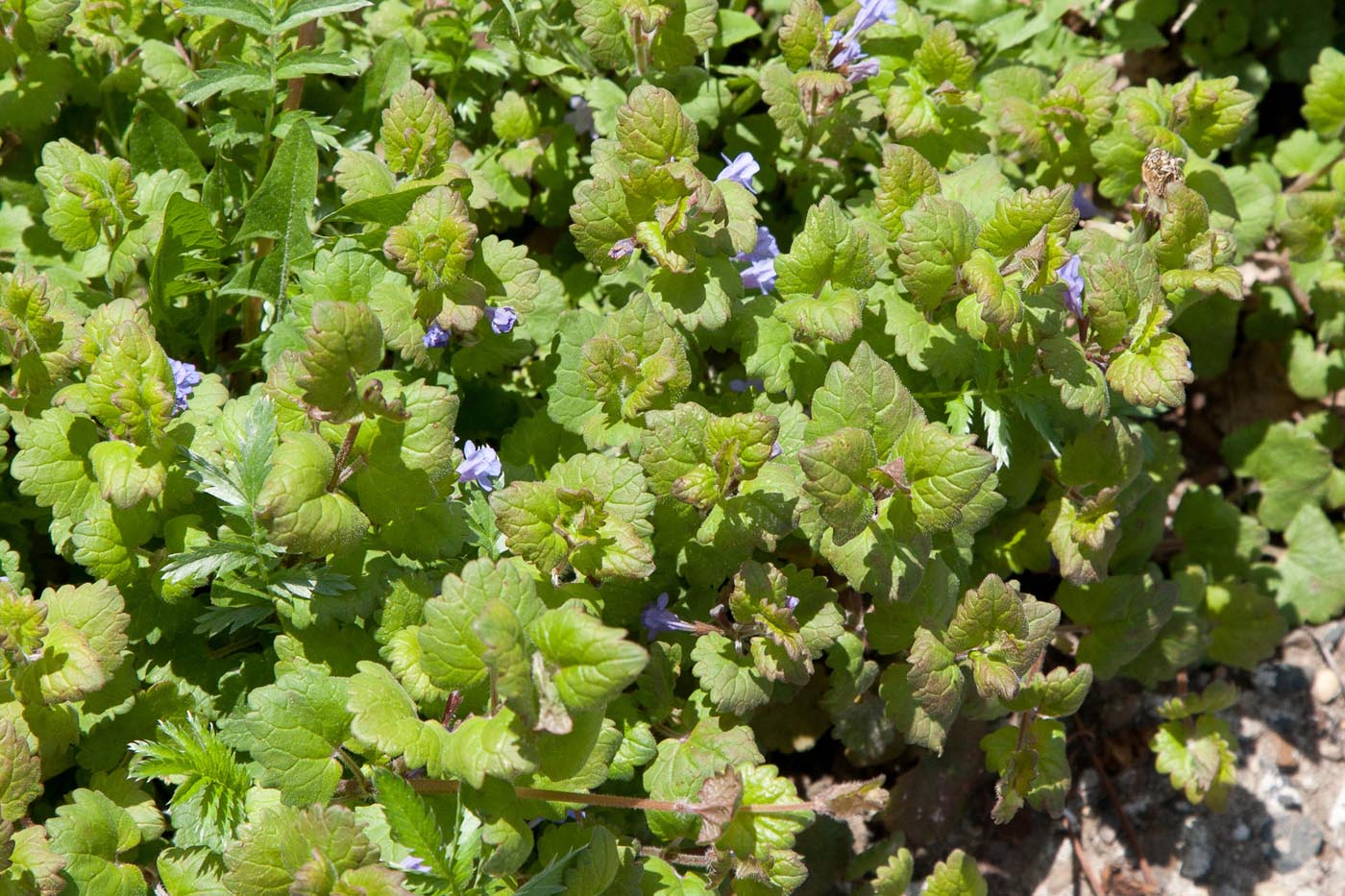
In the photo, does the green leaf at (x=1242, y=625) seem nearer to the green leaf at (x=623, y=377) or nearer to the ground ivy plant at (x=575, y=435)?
the ground ivy plant at (x=575, y=435)

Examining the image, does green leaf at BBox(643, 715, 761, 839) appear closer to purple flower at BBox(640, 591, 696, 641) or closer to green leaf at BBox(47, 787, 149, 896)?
purple flower at BBox(640, 591, 696, 641)

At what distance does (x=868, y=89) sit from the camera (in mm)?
4020

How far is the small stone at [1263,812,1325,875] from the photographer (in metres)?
4.49

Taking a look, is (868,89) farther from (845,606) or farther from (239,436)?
(239,436)

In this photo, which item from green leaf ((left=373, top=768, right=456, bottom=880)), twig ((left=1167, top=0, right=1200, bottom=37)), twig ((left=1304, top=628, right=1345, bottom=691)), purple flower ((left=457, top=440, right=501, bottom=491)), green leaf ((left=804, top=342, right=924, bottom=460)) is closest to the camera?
green leaf ((left=373, top=768, right=456, bottom=880))

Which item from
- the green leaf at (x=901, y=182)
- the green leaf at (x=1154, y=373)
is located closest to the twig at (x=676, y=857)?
the green leaf at (x=1154, y=373)

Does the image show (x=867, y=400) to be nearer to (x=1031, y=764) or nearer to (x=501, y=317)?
(x=501, y=317)

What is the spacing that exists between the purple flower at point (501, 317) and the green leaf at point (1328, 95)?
3.38m

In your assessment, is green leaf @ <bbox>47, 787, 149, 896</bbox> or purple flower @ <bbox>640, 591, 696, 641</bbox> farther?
purple flower @ <bbox>640, 591, 696, 641</bbox>

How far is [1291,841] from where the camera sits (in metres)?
4.52

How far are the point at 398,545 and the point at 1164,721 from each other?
10.7 ft

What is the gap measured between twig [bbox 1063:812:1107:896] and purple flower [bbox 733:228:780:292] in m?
2.49

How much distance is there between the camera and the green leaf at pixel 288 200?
3.70 meters

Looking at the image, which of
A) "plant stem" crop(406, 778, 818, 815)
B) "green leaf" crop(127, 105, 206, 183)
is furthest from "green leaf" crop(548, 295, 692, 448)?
"green leaf" crop(127, 105, 206, 183)
